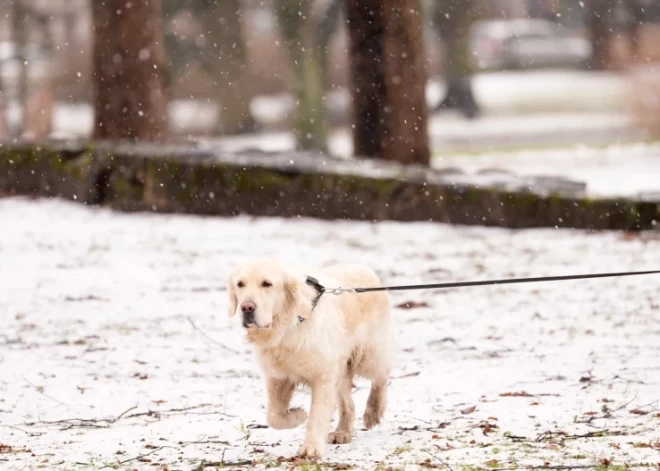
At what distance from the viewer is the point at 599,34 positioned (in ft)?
134

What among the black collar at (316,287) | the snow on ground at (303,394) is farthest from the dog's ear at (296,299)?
the snow on ground at (303,394)

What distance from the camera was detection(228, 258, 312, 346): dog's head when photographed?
5320 millimetres

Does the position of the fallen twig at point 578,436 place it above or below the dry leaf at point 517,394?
above

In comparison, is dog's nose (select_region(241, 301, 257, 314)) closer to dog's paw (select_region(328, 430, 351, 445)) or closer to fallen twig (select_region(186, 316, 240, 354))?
dog's paw (select_region(328, 430, 351, 445))

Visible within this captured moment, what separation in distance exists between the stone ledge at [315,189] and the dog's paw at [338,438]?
6989 mm

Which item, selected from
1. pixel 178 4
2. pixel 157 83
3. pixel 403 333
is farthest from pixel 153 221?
pixel 178 4

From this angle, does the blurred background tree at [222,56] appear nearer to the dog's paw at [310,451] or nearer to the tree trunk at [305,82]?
the tree trunk at [305,82]

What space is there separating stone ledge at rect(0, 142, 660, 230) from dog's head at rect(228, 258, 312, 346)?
739 cm

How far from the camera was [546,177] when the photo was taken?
1316cm

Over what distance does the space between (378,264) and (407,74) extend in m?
4.21

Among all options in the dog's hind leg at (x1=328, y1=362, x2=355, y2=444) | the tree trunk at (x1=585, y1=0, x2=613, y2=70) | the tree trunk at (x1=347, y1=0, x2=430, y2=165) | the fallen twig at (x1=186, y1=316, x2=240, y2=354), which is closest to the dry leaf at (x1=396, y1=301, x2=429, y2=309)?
the fallen twig at (x1=186, y1=316, x2=240, y2=354)

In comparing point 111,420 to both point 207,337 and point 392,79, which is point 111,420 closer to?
point 207,337

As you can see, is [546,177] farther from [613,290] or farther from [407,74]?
[613,290]

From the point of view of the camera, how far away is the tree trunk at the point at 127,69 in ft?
49.5
